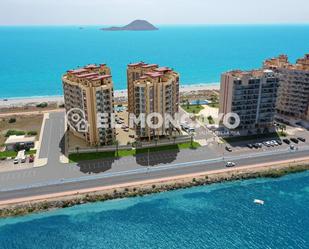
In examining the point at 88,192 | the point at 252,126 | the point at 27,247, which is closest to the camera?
the point at 27,247

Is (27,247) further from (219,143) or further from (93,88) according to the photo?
(219,143)

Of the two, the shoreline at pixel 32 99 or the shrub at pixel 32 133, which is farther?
the shoreline at pixel 32 99

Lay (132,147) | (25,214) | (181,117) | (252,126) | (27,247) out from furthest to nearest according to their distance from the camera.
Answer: (181,117)
(252,126)
(132,147)
(25,214)
(27,247)

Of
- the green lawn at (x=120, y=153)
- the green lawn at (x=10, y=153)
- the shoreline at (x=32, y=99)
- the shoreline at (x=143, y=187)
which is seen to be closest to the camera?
the shoreline at (x=143, y=187)

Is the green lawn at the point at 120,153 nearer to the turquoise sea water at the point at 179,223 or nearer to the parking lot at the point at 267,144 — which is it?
the parking lot at the point at 267,144

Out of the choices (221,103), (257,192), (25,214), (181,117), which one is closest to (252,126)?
(221,103)

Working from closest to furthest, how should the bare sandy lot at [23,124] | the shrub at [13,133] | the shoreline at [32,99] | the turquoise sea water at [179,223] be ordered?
the turquoise sea water at [179,223]
the shrub at [13,133]
the bare sandy lot at [23,124]
the shoreline at [32,99]

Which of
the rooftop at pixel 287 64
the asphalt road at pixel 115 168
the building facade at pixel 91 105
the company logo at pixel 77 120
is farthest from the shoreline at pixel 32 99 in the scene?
the asphalt road at pixel 115 168
